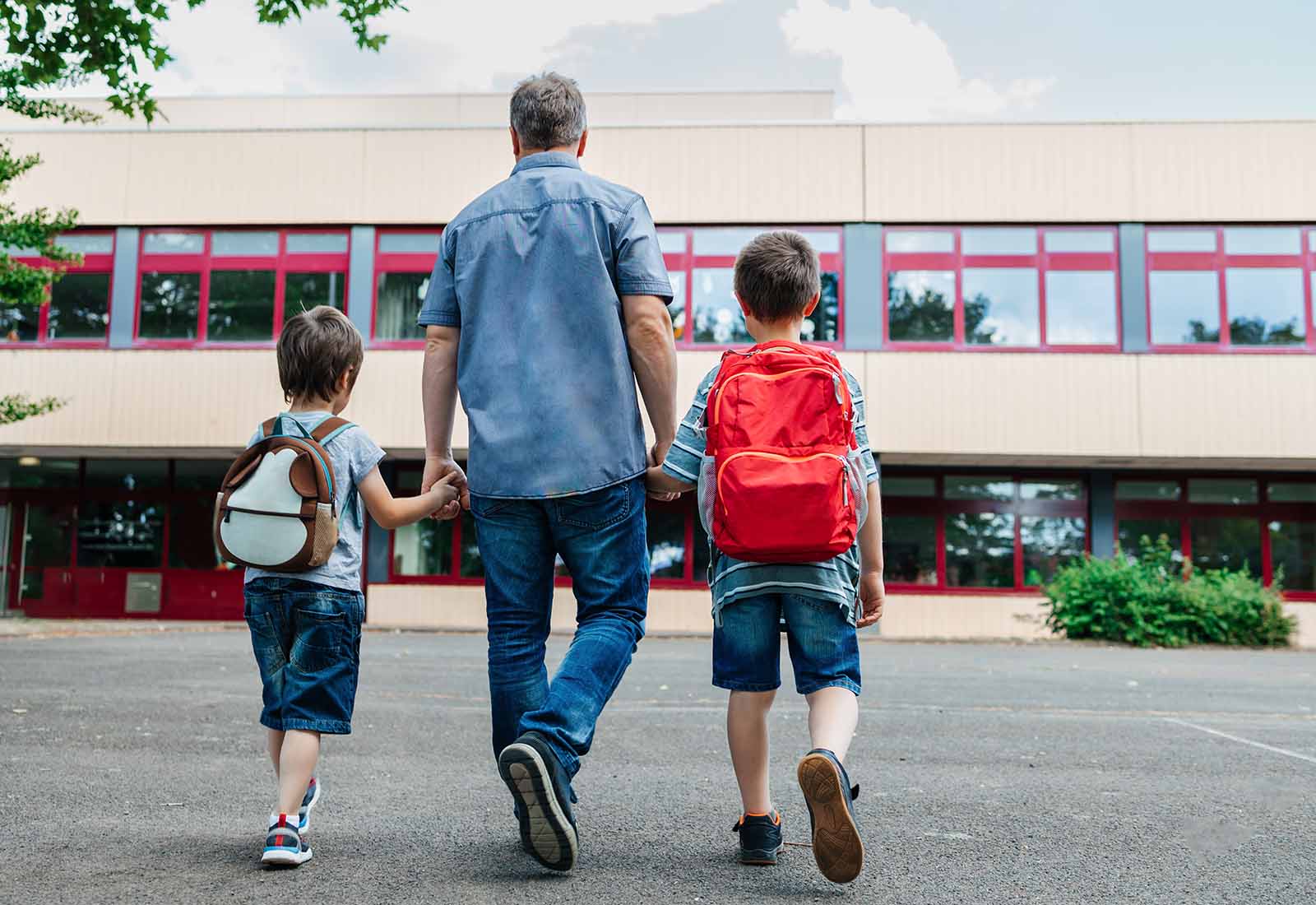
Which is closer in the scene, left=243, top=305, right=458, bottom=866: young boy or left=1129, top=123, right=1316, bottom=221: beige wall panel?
left=243, top=305, right=458, bottom=866: young boy

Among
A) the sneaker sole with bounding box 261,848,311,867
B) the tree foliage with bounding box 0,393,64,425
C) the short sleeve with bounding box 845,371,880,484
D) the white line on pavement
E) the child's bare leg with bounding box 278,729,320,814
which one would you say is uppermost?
the tree foliage with bounding box 0,393,64,425

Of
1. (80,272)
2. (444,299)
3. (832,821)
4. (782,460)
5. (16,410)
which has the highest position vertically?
(80,272)

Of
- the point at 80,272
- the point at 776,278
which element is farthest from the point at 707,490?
the point at 80,272

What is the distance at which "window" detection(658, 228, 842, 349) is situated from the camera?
61.2 feet

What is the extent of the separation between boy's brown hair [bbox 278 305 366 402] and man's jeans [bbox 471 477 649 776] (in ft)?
1.72

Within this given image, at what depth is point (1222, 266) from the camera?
1833 cm

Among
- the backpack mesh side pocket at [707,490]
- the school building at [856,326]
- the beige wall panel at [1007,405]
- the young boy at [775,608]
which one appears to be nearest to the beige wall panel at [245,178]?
the school building at [856,326]

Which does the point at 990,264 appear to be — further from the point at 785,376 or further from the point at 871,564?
the point at 785,376

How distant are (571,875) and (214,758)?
248 centimetres

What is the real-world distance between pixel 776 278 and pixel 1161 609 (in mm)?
14160

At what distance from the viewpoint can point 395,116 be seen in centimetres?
2645

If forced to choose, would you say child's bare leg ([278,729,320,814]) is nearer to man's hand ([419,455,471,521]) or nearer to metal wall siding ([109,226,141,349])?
man's hand ([419,455,471,521])

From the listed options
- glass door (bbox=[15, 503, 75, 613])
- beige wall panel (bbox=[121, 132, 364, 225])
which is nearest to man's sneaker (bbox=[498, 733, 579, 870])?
beige wall panel (bbox=[121, 132, 364, 225])

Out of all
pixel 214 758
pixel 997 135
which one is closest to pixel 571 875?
pixel 214 758
